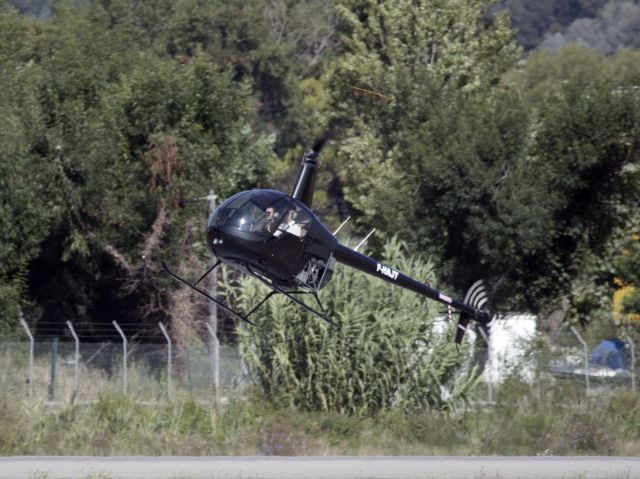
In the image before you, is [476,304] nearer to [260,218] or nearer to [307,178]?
[307,178]

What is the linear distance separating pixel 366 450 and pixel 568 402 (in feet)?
16.7

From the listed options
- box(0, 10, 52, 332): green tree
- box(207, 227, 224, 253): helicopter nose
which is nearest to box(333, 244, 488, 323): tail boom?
box(207, 227, 224, 253): helicopter nose

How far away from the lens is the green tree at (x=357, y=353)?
25391 mm

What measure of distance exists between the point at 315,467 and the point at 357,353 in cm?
632

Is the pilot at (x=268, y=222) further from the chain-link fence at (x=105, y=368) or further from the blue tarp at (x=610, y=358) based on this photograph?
the blue tarp at (x=610, y=358)

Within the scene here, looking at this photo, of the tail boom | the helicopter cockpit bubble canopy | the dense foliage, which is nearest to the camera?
the helicopter cockpit bubble canopy

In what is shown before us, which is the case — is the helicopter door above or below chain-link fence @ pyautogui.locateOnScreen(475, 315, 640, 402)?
above

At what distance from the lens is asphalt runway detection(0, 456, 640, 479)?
18.2 metres

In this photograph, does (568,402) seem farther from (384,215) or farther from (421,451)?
(384,215)

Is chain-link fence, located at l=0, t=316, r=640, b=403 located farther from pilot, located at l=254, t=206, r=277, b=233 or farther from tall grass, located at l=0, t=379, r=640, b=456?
pilot, located at l=254, t=206, r=277, b=233

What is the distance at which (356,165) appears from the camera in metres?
46.0

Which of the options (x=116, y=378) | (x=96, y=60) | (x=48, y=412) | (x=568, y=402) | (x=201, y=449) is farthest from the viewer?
(x=96, y=60)

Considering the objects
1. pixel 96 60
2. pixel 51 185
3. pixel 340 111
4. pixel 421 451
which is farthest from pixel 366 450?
pixel 340 111

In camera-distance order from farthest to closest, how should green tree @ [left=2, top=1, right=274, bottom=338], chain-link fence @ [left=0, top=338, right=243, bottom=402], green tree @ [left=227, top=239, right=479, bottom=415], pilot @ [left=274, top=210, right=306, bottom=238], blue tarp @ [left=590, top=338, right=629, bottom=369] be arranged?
green tree @ [left=2, top=1, right=274, bottom=338] < chain-link fence @ [left=0, top=338, right=243, bottom=402] < blue tarp @ [left=590, top=338, right=629, bottom=369] < green tree @ [left=227, top=239, right=479, bottom=415] < pilot @ [left=274, top=210, right=306, bottom=238]
